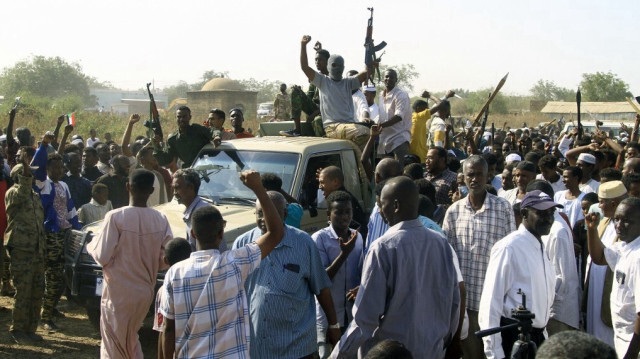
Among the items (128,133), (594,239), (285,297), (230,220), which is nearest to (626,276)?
(594,239)

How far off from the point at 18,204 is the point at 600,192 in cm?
552

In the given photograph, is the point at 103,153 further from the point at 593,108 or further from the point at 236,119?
the point at 593,108

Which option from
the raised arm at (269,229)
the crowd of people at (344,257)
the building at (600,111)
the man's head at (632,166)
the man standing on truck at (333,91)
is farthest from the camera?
the building at (600,111)

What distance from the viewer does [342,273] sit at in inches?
209

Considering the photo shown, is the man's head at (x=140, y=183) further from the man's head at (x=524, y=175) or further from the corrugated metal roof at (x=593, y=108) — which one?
the corrugated metal roof at (x=593, y=108)

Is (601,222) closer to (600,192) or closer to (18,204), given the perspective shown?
(600,192)

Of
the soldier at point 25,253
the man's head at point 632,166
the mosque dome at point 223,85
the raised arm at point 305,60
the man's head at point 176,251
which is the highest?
the mosque dome at point 223,85

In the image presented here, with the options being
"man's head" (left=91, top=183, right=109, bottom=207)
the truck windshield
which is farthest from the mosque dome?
the truck windshield

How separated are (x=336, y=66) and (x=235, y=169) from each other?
2190 millimetres

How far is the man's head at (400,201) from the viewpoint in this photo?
3.97 meters

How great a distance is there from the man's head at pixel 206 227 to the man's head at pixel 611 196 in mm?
3219

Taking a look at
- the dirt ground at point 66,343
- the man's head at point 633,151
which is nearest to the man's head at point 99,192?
the dirt ground at point 66,343

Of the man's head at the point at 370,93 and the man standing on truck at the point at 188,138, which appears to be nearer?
the man standing on truck at the point at 188,138

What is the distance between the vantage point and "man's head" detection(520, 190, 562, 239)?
459cm
